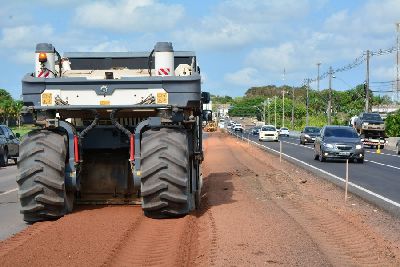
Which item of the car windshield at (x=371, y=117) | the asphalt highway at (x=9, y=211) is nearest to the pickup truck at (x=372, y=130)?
the car windshield at (x=371, y=117)

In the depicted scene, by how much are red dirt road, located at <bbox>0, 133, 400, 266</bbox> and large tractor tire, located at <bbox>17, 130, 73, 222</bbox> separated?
324 millimetres

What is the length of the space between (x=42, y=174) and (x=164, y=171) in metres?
1.89

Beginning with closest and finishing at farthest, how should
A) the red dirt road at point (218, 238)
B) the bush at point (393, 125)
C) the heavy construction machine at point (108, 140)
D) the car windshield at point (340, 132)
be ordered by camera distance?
the red dirt road at point (218, 238) < the heavy construction machine at point (108, 140) < the car windshield at point (340, 132) < the bush at point (393, 125)

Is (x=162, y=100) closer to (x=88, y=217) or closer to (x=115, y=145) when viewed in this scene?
(x=115, y=145)

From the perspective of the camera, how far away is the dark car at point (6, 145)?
31094mm

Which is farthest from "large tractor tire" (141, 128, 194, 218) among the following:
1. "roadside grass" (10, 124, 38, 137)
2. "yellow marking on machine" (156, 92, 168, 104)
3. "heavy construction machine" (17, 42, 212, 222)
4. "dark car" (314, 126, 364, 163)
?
"dark car" (314, 126, 364, 163)

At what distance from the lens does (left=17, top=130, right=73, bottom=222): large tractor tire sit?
10.9 meters

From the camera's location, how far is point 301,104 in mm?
189750

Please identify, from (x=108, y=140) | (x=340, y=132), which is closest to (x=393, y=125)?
Answer: (x=340, y=132)

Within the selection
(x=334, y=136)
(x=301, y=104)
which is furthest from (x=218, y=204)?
(x=301, y=104)

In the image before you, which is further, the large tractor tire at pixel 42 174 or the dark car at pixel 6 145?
the dark car at pixel 6 145

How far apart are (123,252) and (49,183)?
2.58m

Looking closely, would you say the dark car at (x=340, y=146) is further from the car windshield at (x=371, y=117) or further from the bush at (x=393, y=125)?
the bush at (x=393, y=125)

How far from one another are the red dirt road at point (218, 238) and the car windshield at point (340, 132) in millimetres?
18945
